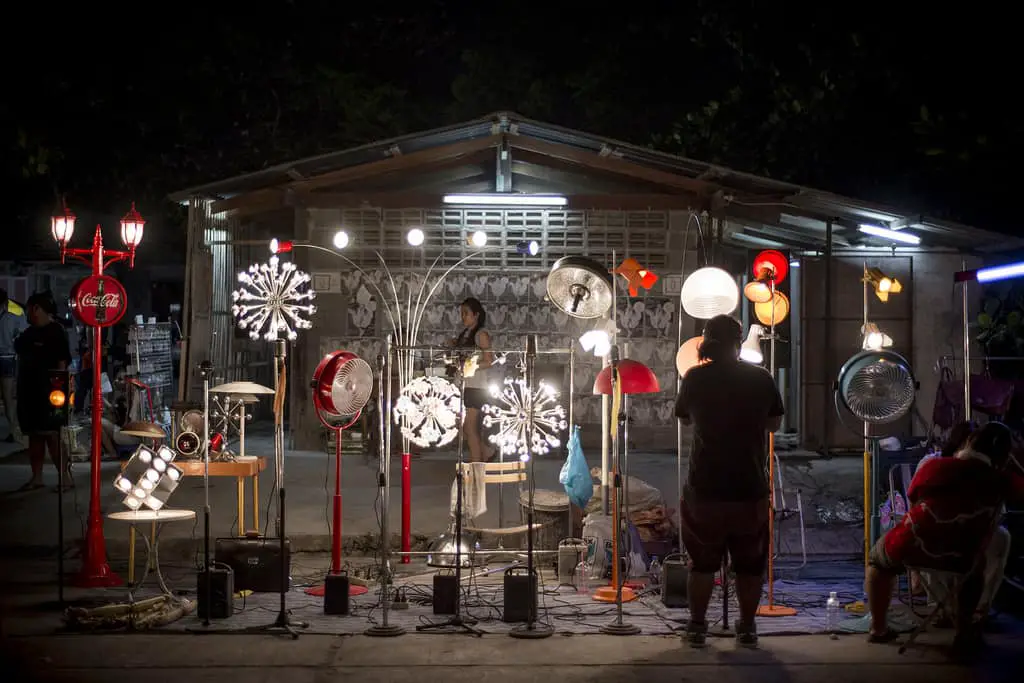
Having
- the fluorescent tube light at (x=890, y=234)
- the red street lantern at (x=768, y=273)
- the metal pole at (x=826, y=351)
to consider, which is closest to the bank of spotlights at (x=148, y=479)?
the red street lantern at (x=768, y=273)

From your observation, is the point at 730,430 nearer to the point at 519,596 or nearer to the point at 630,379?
the point at 630,379

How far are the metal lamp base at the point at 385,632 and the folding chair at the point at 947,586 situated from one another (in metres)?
3.00

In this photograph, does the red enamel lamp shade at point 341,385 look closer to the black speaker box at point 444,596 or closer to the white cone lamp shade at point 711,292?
the black speaker box at point 444,596

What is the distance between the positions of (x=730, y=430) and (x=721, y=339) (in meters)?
0.54

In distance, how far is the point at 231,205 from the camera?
12.0m

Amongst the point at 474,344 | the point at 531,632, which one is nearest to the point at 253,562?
the point at 531,632

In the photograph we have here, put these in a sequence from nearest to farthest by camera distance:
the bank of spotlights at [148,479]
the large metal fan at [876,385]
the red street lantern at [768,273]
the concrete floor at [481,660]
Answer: the concrete floor at [481,660] → the large metal fan at [876,385] → the bank of spotlights at [148,479] → the red street lantern at [768,273]

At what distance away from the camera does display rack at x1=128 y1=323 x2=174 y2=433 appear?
1381 cm

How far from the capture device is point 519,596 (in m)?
7.01

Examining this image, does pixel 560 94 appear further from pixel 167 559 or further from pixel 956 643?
pixel 956 643

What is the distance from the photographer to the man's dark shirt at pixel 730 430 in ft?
20.8

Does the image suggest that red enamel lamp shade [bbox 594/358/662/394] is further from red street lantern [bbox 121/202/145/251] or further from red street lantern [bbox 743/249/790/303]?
red street lantern [bbox 121/202/145/251]

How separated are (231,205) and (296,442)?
2.97 meters

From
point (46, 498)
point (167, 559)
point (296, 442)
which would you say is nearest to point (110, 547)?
point (167, 559)
